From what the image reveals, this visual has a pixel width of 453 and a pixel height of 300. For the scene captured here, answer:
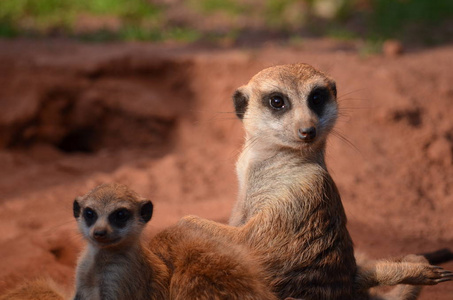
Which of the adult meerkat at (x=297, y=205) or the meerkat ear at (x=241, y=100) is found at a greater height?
the meerkat ear at (x=241, y=100)

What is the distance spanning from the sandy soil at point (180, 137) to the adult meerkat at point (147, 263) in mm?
1232

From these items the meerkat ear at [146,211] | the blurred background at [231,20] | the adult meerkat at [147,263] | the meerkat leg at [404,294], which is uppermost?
the blurred background at [231,20]

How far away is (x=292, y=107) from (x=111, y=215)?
122 cm

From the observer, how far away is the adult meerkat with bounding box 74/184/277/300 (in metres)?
3.06

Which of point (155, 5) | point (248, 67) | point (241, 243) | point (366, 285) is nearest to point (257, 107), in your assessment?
point (241, 243)

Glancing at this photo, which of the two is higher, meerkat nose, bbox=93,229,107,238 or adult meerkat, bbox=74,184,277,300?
meerkat nose, bbox=93,229,107,238

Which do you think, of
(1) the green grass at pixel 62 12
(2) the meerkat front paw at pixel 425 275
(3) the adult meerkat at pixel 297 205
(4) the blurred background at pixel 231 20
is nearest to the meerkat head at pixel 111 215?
(3) the adult meerkat at pixel 297 205

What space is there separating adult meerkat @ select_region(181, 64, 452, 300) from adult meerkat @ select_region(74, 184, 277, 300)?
0.19m

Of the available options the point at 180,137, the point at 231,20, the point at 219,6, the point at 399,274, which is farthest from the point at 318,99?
the point at 219,6

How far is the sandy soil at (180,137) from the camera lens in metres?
5.42

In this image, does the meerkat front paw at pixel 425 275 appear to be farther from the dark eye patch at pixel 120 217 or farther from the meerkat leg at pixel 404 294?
the dark eye patch at pixel 120 217

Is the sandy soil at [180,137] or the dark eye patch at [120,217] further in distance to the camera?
the sandy soil at [180,137]

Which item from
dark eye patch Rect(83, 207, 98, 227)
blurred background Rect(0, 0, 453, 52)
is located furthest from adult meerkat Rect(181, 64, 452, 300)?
blurred background Rect(0, 0, 453, 52)

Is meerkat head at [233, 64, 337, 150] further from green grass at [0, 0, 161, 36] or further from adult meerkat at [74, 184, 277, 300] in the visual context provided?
green grass at [0, 0, 161, 36]
